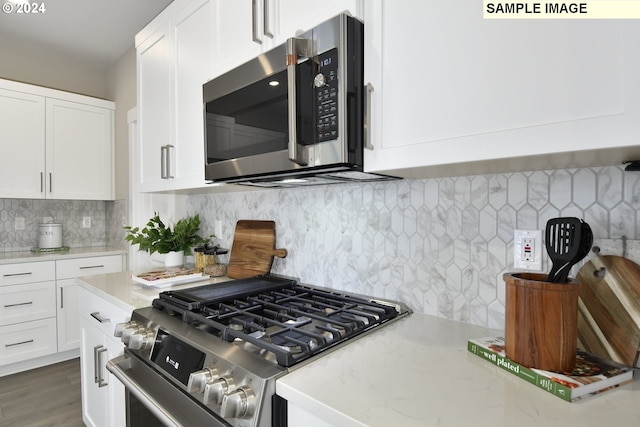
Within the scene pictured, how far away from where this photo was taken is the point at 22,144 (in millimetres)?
2947

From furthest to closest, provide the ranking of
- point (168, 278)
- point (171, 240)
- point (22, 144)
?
point (22, 144), point (171, 240), point (168, 278)

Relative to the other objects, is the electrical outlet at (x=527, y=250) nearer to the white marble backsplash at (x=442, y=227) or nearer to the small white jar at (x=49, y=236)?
the white marble backsplash at (x=442, y=227)

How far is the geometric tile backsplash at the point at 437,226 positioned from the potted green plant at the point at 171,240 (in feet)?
2.05

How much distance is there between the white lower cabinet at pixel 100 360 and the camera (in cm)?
147

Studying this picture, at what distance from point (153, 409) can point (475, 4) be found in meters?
1.35

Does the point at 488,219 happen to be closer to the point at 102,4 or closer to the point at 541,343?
the point at 541,343

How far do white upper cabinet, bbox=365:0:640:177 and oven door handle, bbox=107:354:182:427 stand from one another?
892 mm

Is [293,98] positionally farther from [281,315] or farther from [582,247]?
[582,247]

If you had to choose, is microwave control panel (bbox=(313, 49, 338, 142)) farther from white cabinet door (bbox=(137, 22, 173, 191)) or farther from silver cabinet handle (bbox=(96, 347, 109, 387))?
silver cabinet handle (bbox=(96, 347, 109, 387))

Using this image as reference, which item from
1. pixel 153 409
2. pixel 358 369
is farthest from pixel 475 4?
pixel 153 409

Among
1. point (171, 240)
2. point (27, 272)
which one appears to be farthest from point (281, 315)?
point (27, 272)

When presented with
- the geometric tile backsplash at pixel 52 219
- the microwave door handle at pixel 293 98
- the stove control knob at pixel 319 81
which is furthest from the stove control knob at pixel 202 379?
the geometric tile backsplash at pixel 52 219

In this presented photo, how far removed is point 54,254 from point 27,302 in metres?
0.41

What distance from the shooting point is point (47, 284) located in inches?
112
